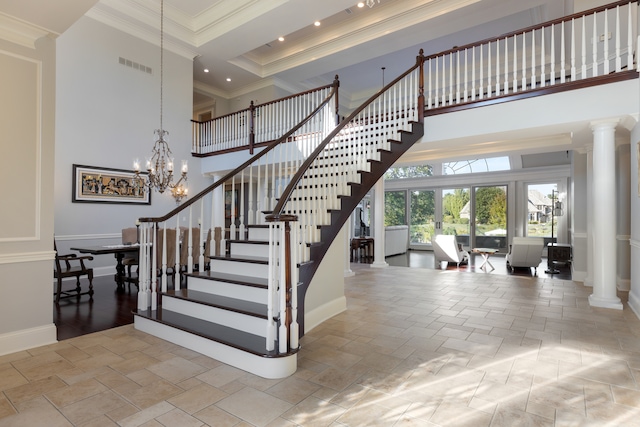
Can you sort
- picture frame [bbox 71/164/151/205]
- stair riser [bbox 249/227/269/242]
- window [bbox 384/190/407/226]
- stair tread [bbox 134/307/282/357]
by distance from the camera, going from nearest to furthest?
stair tread [bbox 134/307/282/357] → stair riser [bbox 249/227/269/242] → picture frame [bbox 71/164/151/205] → window [bbox 384/190/407/226]

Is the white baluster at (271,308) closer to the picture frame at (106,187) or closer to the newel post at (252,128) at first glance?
the picture frame at (106,187)

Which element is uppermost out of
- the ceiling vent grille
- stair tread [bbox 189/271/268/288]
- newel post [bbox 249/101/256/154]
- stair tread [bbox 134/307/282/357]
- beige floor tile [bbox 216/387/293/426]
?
the ceiling vent grille

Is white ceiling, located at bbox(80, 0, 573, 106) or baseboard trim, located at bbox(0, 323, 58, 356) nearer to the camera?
baseboard trim, located at bbox(0, 323, 58, 356)

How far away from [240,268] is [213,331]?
31.2 inches

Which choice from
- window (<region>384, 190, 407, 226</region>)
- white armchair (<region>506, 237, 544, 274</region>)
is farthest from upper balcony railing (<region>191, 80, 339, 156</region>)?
window (<region>384, 190, 407, 226</region>)

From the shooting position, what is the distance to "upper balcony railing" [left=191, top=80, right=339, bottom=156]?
757 centimetres

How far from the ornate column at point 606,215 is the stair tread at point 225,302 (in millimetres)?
4585

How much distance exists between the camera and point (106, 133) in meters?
6.90

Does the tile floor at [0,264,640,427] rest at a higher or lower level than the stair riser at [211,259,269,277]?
lower

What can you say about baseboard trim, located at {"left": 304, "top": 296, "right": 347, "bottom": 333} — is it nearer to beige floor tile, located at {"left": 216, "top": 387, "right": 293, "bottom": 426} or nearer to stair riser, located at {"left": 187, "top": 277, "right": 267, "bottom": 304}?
stair riser, located at {"left": 187, "top": 277, "right": 267, "bottom": 304}

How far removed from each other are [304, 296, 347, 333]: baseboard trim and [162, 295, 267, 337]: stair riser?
79 cm

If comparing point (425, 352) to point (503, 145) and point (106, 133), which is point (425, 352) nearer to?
point (503, 145)

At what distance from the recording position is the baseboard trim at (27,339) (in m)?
2.94

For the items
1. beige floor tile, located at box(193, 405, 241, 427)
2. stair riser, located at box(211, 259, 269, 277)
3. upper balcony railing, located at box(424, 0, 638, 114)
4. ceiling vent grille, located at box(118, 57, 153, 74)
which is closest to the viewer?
beige floor tile, located at box(193, 405, 241, 427)
